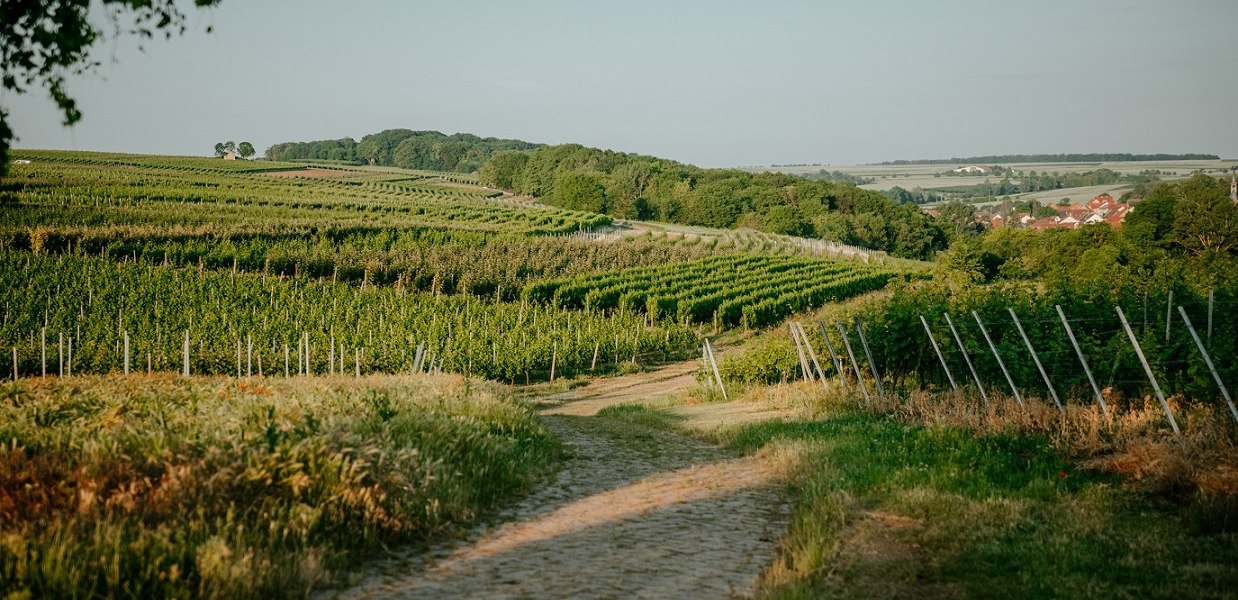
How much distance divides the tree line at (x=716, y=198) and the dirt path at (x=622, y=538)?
94139 mm

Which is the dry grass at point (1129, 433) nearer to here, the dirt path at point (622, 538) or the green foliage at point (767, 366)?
the dirt path at point (622, 538)

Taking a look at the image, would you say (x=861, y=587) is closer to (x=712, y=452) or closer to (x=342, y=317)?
(x=712, y=452)

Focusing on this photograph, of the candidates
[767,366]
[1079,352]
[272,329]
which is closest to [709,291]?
[272,329]

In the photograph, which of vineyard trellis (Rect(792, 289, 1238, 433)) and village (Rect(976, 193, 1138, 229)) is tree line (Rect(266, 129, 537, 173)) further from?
vineyard trellis (Rect(792, 289, 1238, 433))

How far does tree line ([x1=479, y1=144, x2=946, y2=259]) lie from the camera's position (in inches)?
4343

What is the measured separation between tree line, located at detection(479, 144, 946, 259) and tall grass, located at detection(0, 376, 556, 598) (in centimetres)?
9629

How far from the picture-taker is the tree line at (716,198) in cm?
11031

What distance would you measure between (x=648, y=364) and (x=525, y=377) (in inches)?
228

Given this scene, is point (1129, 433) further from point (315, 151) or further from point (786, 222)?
point (315, 151)

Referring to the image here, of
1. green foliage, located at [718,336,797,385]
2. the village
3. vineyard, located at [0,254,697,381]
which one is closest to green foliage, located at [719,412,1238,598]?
green foliage, located at [718,336,797,385]

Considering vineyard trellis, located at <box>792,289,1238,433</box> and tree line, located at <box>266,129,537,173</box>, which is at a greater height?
tree line, located at <box>266,129,537,173</box>

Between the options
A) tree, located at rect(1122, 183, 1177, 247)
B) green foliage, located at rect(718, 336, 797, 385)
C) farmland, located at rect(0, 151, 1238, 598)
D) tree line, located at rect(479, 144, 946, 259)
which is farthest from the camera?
tree line, located at rect(479, 144, 946, 259)

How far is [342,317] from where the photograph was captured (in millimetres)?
30844

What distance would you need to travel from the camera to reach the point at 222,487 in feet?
21.0
